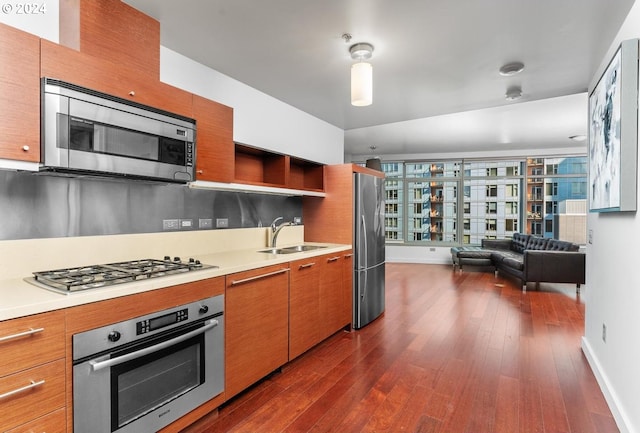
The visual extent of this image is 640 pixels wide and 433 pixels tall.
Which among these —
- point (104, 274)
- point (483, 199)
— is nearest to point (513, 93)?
point (104, 274)

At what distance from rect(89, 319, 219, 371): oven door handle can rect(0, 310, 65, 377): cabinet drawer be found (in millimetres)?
160

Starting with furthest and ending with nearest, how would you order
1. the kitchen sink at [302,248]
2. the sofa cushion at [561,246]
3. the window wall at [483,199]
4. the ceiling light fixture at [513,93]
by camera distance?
the window wall at [483,199] → the sofa cushion at [561,246] → the kitchen sink at [302,248] → the ceiling light fixture at [513,93]

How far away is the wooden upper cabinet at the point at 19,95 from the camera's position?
1.40 meters

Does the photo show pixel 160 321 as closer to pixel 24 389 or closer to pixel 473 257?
pixel 24 389

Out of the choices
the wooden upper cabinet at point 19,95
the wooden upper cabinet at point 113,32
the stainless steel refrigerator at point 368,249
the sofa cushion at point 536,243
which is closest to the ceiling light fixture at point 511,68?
the stainless steel refrigerator at point 368,249

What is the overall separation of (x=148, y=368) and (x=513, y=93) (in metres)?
3.79

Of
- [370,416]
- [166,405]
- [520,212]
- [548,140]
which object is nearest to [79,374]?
[166,405]

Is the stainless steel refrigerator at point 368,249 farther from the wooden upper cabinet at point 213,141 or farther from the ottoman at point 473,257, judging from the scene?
the ottoman at point 473,257

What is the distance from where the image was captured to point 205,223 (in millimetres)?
2758

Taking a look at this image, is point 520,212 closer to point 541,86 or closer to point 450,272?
point 450,272

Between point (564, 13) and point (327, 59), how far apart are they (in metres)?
1.54

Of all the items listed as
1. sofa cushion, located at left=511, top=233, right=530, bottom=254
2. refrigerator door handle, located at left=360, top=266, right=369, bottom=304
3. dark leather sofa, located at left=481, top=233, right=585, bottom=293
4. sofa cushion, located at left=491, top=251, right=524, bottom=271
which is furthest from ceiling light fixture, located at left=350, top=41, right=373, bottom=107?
sofa cushion, located at left=511, top=233, right=530, bottom=254

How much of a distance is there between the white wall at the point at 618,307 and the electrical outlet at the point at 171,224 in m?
2.86

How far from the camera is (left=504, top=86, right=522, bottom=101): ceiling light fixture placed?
10.7 ft
